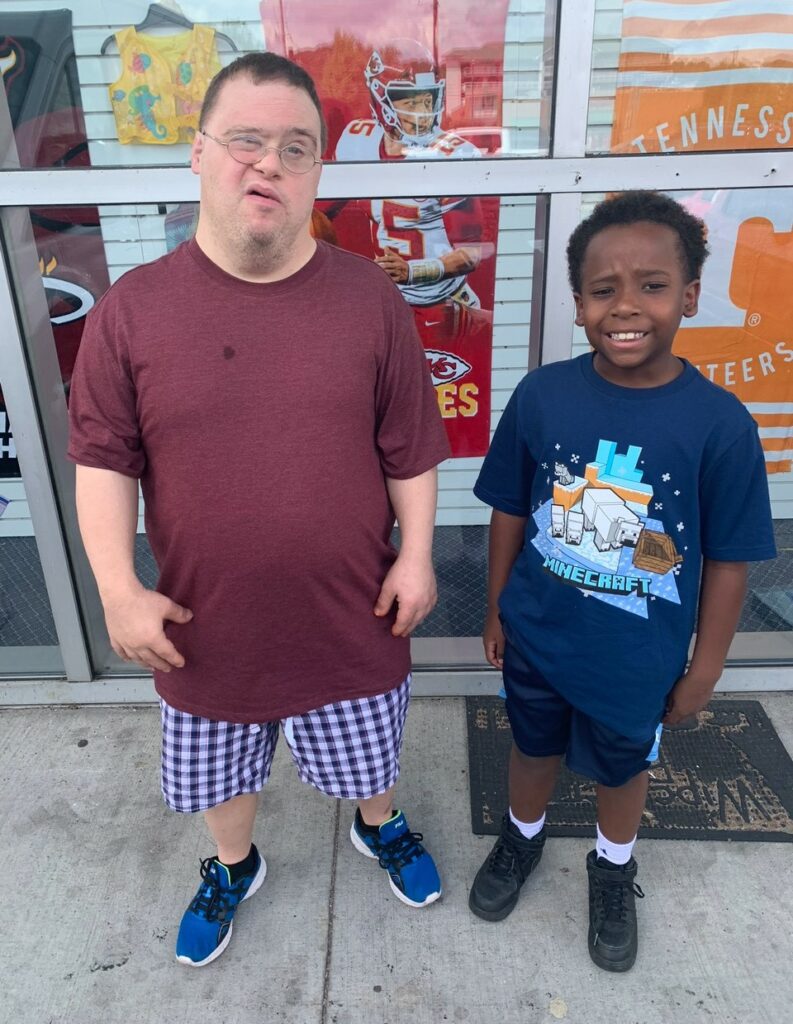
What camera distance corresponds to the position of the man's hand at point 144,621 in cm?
152

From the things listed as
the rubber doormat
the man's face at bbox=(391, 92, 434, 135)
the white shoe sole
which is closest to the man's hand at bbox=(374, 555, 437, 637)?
the white shoe sole

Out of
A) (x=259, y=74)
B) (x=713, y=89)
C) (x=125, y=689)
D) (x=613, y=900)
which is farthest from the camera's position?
(x=125, y=689)

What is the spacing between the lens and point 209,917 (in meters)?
1.88

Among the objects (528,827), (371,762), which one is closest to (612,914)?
(528,827)

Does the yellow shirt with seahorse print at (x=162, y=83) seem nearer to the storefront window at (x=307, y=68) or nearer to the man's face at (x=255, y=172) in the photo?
the storefront window at (x=307, y=68)

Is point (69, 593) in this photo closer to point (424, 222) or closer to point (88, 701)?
point (88, 701)

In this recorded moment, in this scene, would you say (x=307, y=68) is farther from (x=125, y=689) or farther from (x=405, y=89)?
(x=125, y=689)

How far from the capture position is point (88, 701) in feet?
9.16

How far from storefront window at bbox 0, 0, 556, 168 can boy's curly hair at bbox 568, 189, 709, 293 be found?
926 mm

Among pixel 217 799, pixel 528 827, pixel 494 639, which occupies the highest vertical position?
pixel 494 639

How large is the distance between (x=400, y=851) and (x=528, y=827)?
0.35m

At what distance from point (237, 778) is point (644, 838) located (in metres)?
1.19

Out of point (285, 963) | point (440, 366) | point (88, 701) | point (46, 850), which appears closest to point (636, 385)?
point (440, 366)

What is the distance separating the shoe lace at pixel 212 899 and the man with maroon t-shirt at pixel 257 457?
0.29 meters
